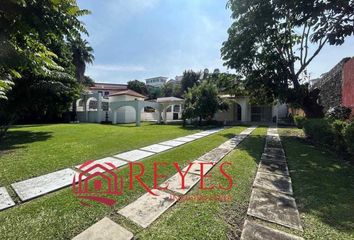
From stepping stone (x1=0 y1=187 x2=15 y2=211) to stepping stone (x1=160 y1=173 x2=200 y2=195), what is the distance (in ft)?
8.87

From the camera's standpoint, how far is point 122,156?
21.9ft

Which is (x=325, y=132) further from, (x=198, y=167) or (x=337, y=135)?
(x=198, y=167)

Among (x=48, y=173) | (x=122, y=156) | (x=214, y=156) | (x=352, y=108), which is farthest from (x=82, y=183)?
(x=352, y=108)

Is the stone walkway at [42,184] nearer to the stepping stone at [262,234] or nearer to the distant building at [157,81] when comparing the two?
the stepping stone at [262,234]

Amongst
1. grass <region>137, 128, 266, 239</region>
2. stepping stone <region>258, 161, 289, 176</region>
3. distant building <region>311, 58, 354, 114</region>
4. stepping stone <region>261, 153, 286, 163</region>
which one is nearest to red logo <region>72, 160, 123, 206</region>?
grass <region>137, 128, 266, 239</region>

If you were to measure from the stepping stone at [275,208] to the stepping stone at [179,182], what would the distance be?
4.13 feet

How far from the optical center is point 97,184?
4.25 m

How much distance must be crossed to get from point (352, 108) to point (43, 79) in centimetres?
1644

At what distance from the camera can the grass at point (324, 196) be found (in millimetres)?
2734

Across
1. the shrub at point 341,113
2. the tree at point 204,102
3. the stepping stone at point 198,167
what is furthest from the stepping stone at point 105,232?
the tree at point 204,102

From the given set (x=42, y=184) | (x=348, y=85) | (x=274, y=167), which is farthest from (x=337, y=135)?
(x=42, y=184)

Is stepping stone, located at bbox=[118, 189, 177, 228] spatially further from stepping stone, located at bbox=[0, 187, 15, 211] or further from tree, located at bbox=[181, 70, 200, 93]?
tree, located at bbox=[181, 70, 200, 93]

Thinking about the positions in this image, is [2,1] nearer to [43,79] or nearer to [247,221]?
[247,221]

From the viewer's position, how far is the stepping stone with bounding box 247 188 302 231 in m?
2.94
